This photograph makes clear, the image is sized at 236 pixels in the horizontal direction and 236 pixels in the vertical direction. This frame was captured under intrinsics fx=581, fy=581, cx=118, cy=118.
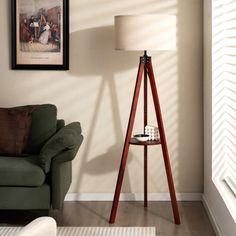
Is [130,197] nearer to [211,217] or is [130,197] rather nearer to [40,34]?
[211,217]

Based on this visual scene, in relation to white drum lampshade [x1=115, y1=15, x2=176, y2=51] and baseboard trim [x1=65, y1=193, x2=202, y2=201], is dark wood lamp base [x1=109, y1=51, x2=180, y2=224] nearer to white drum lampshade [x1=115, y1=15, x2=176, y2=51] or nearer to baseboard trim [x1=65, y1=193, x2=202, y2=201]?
white drum lampshade [x1=115, y1=15, x2=176, y2=51]

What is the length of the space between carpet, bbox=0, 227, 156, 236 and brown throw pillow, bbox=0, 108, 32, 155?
2.16 ft

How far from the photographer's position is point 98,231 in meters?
4.21

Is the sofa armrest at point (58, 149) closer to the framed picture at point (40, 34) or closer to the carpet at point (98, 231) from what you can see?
the carpet at point (98, 231)

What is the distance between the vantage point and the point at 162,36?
431 cm

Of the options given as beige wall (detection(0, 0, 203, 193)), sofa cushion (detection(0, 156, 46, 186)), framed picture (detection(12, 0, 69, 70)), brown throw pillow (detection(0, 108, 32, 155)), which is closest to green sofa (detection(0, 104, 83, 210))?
sofa cushion (detection(0, 156, 46, 186))

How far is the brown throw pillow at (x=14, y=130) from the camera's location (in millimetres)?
4602

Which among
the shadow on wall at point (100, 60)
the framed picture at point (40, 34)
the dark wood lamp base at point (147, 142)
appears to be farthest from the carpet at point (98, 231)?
the framed picture at point (40, 34)

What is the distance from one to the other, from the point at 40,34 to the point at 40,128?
2.82 ft

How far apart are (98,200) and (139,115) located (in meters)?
0.83

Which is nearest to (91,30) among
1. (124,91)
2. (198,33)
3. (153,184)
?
(124,91)

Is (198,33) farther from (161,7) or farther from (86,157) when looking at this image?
(86,157)

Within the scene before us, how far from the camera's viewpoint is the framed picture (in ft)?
16.4

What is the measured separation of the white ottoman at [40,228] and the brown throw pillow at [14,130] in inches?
123
